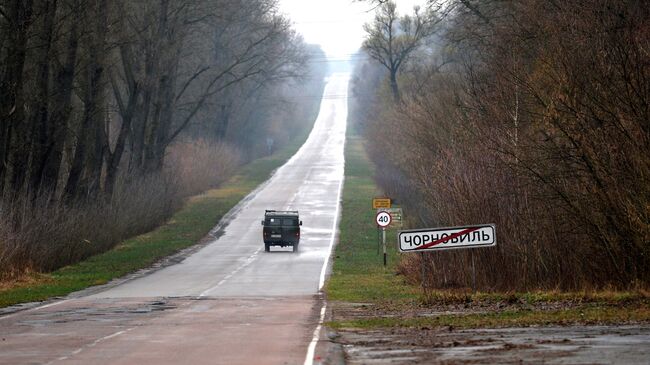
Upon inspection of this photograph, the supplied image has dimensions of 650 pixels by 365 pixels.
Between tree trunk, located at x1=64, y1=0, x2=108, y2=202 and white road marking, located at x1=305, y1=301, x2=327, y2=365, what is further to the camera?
tree trunk, located at x1=64, y1=0, x2=108, y2=202

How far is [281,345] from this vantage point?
641 inches

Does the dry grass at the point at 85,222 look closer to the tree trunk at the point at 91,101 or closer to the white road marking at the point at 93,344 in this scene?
the tree trunk at the point at 91,101

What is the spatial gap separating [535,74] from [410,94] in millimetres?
37339

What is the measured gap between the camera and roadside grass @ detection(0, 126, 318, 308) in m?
30.1

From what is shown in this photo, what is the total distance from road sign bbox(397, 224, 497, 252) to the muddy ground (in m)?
4.13

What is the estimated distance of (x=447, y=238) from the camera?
22062 millimetres

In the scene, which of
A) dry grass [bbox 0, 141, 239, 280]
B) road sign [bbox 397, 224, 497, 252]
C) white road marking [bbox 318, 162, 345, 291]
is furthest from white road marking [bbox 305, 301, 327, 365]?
dry grass [bbox 0, 141, 239, 280]

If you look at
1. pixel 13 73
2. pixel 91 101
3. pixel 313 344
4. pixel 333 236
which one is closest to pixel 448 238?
pixel 313 344

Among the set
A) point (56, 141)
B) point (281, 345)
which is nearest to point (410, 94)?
point (56, 141)

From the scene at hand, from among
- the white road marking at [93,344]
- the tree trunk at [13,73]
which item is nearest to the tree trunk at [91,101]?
the tree trunk at [13,73]

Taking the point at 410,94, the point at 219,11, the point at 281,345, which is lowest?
the point at 281,345

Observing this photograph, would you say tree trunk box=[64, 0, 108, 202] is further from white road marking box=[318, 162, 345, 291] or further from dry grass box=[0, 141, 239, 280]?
white road marking box=[318, 162, 345, 291]

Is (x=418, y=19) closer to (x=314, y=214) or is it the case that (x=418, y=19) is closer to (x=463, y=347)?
(x=314, y=214)

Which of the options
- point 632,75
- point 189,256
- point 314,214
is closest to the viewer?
point 632,75
